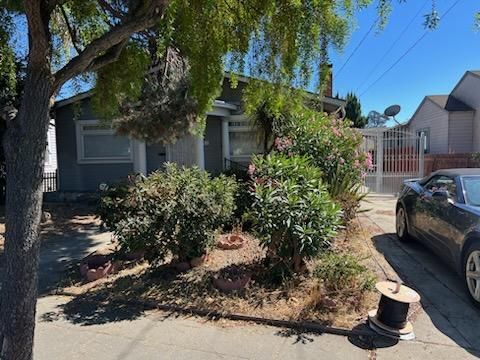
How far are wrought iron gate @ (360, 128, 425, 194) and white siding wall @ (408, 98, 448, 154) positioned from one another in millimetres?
5521

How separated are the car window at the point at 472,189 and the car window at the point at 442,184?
5.7 inches

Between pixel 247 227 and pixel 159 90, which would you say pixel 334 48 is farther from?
pixel 159 90

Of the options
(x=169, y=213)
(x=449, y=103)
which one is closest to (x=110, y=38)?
(x=169, y=213)

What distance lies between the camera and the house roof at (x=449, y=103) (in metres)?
17.6

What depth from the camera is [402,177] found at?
44.7 feet

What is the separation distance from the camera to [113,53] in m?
2.92

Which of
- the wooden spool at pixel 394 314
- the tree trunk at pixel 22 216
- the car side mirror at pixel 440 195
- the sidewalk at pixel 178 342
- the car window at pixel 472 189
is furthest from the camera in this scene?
the car side mirror at pixel 440 195

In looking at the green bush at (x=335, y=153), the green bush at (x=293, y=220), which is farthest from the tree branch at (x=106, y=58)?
the green bush at (x=335, y=153)

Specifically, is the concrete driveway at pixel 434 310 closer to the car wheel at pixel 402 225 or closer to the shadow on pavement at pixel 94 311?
the car wheel at pixel 402 225

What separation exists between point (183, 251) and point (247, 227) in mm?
2841

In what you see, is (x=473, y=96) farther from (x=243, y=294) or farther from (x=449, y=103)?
(x=243, y=294)

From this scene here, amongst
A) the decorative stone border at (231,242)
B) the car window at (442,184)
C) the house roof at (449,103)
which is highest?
the house roof at (449,103)

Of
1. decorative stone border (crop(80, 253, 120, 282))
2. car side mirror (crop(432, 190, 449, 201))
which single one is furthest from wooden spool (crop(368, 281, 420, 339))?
decorative stone border (crop(80, 253, 120, 282))

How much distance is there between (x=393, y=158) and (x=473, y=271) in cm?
975
